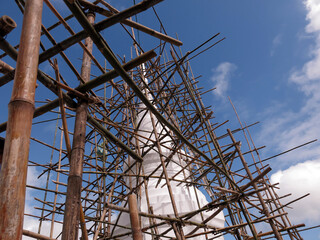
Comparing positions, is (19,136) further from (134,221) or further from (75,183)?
(134,221)

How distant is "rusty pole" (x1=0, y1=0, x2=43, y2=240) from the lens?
1.67 metres

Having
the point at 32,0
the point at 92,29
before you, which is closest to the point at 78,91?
the point at 92,29

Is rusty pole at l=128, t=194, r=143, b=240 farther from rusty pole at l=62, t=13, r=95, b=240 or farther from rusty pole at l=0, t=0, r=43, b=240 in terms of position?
rusty pole at l=0, t=0, r=43, b=240

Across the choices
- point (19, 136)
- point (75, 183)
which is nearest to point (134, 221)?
point (75, 183)

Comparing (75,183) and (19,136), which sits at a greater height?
(75,183)

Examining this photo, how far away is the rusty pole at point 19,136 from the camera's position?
167 centimetres

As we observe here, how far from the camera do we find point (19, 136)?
1941 mm

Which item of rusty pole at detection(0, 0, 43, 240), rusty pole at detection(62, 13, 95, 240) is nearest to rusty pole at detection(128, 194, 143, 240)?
rusty pole at detection(62, 13, 95, 240)

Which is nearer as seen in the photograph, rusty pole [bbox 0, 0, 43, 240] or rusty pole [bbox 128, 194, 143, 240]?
rusty pole [bbox 0, 0, 43, 240]

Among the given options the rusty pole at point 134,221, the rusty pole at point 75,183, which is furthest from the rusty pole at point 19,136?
the rusty pole at point 134,221

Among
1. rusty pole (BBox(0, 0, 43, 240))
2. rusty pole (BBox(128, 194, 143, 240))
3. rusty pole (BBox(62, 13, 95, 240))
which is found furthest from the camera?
rusty pole (BBox(128, 194, 143, 240))

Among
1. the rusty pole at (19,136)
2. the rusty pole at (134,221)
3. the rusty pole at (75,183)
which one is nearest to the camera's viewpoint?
the rusty pole at (19,136)

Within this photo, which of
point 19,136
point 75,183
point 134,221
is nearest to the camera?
point 19,136

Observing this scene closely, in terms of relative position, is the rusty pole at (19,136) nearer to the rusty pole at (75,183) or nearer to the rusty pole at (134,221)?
the rusty pole at (75,183)
